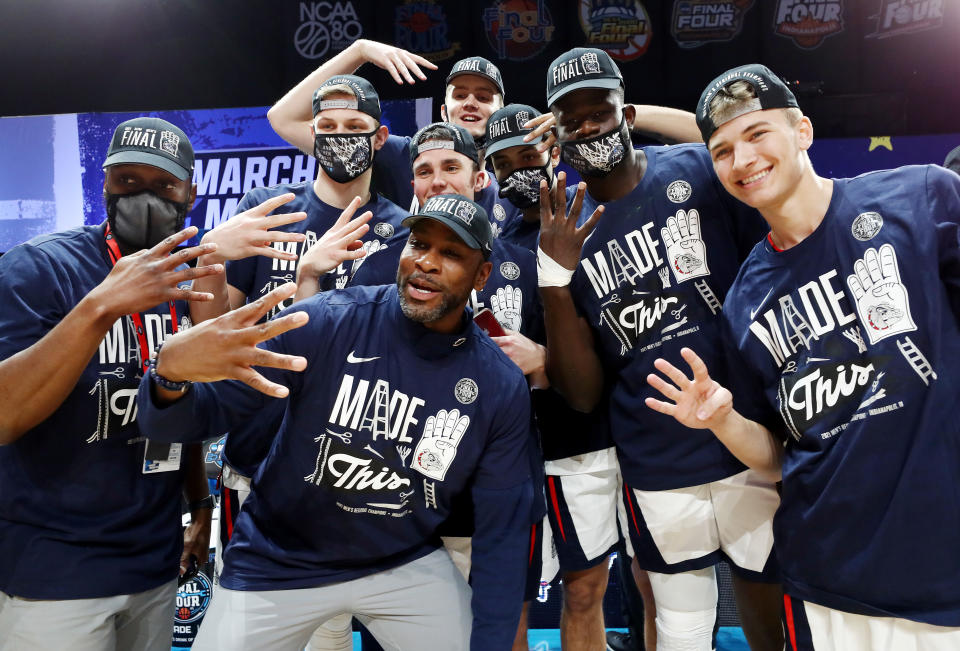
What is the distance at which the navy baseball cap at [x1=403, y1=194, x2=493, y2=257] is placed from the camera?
215 cm

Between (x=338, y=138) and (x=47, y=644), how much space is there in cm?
185

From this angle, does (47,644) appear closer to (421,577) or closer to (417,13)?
(421,577)

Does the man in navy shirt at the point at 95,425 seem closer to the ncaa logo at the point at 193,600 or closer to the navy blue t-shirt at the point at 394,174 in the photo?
the navy blue t-shirt at the point at 394,174

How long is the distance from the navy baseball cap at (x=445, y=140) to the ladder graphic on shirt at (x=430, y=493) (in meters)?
1.25

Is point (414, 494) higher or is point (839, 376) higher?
point (839, 376)

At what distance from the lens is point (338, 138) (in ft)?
9.03

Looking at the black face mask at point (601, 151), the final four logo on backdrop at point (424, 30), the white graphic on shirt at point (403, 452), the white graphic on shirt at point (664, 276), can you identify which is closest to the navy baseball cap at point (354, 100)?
the black face mask at point (601, 151)

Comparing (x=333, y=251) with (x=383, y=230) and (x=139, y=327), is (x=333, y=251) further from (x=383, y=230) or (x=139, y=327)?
(x=139, y=327)

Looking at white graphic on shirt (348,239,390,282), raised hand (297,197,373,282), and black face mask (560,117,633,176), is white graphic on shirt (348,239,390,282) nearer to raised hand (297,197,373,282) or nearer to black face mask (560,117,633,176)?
raised hand (297,197,373,282)

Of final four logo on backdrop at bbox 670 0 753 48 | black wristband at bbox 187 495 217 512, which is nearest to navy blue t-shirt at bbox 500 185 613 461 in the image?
black wristband at bbox 187 495 217 512

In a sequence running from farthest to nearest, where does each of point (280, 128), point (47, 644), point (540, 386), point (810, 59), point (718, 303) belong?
1. point (810, 59)
2. point (280, 128)
3. point (540, 386)
4. point (718, 303)
5. point (47, 644)

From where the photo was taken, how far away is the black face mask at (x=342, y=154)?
2.75 meters

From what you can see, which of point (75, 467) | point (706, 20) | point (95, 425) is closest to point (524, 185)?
point (95, 425)

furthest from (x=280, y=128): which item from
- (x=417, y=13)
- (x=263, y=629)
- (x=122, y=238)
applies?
(x=417, y=13)
